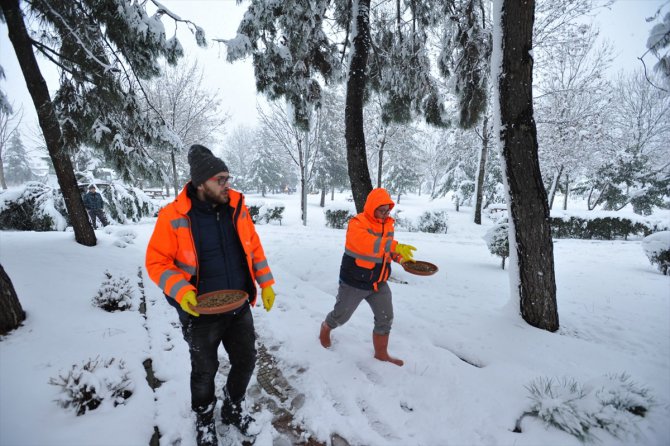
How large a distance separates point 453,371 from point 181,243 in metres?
2.81

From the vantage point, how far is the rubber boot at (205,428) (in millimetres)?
1942

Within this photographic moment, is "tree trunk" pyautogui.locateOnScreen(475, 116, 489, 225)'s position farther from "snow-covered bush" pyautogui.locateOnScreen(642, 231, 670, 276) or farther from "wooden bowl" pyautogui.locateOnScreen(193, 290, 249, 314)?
"wooden bowl" pyautogui.locateOnScreen(193, 290, 249, 314)

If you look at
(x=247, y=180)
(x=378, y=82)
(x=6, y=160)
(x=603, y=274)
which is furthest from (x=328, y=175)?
(x=6, y=160)

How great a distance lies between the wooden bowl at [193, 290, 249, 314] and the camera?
171 cm

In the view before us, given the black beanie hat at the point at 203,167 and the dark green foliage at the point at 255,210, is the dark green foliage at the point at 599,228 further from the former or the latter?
the black beanie hat at the point at 203,167

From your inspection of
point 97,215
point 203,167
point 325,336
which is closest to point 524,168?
point 325,336

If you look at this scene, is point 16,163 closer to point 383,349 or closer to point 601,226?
point 383,349

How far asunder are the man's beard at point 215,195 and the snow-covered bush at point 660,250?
9.69 metres

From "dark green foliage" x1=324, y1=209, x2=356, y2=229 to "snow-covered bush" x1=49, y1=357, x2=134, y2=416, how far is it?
12.0 meters

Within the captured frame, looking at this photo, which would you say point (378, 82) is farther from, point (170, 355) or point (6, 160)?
point (6, 160)

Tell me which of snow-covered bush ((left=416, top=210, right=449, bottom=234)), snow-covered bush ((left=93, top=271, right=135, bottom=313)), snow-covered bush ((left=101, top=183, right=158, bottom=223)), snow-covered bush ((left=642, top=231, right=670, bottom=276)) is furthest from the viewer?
snow-covered bush ((left=416, top=210, right=449, bottom=234))

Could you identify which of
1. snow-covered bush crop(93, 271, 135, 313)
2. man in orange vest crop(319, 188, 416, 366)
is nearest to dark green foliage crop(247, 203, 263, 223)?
snow-covered bush crop(93, 271, 135, 313)

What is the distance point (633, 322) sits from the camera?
4.27 metres

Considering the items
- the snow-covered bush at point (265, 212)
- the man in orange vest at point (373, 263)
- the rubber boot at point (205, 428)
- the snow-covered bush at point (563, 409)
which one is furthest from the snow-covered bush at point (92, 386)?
the snow-covered bush at point (265, 212)
